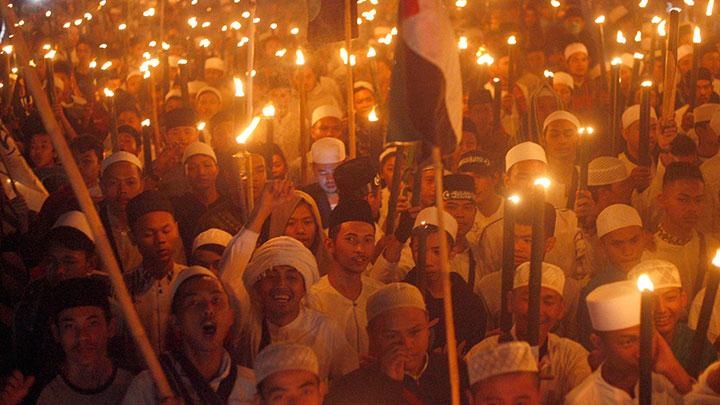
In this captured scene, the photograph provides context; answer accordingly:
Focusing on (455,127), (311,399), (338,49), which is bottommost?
(311,399)

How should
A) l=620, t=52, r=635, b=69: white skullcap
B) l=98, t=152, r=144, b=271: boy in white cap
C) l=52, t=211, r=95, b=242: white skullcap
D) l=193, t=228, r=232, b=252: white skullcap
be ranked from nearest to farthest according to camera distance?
l=52, t=211, r=95, b=242: white skullcap < l=193, t=228, r=232, b=252: white skullcap < l=98, t=152, r=144, b=271: boy in white cap < l=620, t=52, r=635, b=69: white skullcap

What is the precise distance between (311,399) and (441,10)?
1.62 metres

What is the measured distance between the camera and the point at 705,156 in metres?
8.36

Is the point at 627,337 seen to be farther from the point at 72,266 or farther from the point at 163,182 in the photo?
the point at 163,182

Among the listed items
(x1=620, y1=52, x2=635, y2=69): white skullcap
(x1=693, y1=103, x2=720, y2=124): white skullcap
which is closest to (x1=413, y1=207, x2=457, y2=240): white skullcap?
(x1=693, y1=103, x2=720, y2=124): white skullcap

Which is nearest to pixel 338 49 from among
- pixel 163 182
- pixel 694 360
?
pixel 163 182

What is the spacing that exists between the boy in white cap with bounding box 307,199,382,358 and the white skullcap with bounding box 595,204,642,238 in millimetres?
1350

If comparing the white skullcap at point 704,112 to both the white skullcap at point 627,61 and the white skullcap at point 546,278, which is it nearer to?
the white skullcap at point 627,61

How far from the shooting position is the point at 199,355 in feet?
15.6

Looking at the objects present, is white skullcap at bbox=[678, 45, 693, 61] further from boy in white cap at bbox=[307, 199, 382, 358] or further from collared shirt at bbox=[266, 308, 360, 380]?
collared shirt at bbox=[266, 308, 360, 380]

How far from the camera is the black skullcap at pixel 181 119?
8.89 metres

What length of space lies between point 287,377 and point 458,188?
2.74 metres

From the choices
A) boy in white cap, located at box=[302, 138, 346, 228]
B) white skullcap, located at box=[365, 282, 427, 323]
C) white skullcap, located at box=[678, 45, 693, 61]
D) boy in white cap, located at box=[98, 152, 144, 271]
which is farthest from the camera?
white skullcap, located at box=[678, 45, 693, 61]

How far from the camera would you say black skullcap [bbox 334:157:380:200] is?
22.8ft
